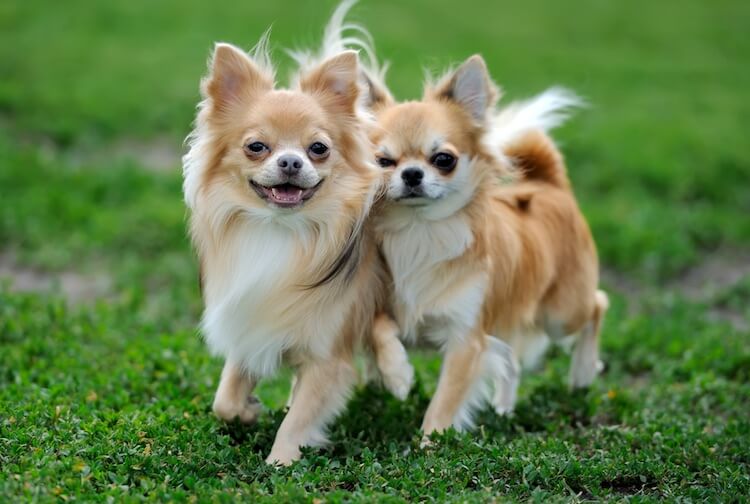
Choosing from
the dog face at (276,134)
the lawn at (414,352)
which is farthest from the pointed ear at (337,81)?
the lawn at (414,352)

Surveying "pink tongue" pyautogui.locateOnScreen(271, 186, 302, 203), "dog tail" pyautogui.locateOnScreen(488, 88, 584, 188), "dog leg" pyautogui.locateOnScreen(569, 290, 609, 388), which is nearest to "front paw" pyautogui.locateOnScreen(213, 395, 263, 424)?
"pink tongue" pyautogui.locateOnScreen(271, 186, 302, 203)

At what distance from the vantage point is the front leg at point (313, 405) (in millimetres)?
4840

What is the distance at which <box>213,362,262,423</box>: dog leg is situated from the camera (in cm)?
517

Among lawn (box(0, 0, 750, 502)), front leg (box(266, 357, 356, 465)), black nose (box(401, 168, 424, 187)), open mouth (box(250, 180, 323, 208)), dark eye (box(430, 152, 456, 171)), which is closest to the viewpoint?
lawn (box(0, 0, 750, 502))

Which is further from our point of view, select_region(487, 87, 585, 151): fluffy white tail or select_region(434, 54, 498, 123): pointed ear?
select_region(487, 87, 585, 151): fluffy white tail

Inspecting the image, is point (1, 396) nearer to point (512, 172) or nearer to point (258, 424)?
point (258, 424)

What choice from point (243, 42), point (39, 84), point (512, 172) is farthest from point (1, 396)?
point (243, 42)

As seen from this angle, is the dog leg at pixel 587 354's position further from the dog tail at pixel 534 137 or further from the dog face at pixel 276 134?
the dog face at pixel 276 134

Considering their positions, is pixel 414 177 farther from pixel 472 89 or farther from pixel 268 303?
pixel 268 303

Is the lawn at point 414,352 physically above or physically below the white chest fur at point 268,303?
below

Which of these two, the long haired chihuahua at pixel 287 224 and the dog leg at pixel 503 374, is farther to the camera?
the dog leg at pixel 503 374

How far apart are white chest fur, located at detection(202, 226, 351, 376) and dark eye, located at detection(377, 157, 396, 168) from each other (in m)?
0.65

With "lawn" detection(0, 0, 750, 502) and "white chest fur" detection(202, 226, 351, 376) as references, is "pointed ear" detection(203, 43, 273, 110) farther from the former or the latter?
"lawn" detection(0, 0, 750, 502)

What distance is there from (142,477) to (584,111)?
10087 mm
